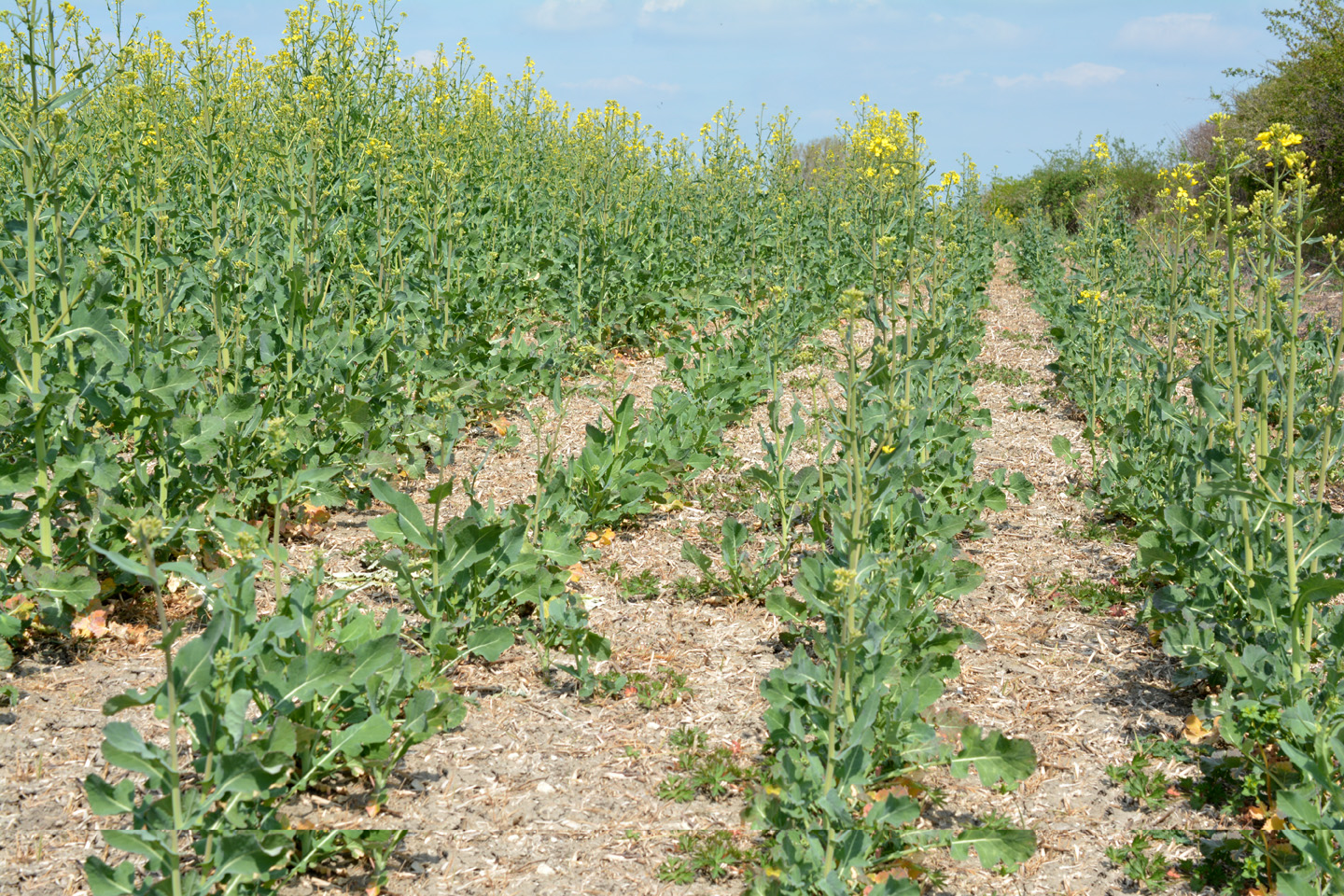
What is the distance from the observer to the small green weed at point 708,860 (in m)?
2.94

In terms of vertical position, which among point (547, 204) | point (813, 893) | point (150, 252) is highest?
point (547, 204)

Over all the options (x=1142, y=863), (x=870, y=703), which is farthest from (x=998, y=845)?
(x=870, y=703)

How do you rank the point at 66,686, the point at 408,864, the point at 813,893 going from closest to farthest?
the point at 813,893, the point at 408,864, the point at 66,686

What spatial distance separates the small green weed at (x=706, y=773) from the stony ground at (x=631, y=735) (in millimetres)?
39

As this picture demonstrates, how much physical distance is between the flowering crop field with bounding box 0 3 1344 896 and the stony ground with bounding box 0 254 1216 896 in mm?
18

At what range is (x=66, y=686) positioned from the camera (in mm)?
3617

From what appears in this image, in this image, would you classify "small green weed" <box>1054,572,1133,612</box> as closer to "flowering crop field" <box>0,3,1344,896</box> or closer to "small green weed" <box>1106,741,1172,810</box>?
"flowering crop field" <box>0,3,1344,896</box>

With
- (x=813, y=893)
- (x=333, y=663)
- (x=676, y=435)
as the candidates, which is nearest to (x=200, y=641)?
(x=333, y=663)

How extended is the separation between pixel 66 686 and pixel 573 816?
1999 mm

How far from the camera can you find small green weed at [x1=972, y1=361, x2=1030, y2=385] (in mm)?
9539

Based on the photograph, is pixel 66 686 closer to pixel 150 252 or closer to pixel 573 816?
pixel 573 816

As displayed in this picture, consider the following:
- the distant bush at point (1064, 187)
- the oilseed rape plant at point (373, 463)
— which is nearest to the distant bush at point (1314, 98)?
the distant bush at point (1064, 187)

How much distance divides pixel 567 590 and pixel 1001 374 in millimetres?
6433

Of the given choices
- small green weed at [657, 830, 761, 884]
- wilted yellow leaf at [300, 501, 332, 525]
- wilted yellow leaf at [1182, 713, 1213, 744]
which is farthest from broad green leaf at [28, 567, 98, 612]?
wilted yellow leaf at [1182, 713, 1213, 744]
